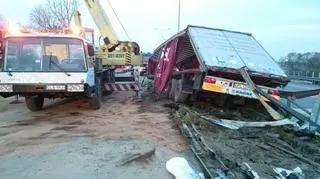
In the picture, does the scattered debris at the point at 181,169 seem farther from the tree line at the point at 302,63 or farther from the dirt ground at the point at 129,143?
the tree line at the point at 302,63

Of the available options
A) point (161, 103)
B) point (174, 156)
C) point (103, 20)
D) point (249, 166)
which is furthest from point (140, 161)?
point (103, 20)

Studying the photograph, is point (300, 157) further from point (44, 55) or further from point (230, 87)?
point (44, 55)

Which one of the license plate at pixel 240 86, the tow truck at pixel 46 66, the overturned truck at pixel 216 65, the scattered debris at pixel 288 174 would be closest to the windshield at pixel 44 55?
the tow truck at pixel 46 66

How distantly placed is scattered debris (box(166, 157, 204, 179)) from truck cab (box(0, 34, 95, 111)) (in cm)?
595

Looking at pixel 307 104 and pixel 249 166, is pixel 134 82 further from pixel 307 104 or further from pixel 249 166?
pixel 249 166

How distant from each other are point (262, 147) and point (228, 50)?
4.96 m

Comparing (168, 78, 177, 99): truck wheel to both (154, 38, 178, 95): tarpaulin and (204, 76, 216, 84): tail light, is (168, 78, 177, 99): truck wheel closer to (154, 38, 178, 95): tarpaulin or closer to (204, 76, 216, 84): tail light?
(154, 38, 178, 95): tarpaulin

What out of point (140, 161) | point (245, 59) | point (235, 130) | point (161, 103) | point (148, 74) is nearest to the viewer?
point (140, 161)

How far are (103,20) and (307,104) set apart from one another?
8.59m

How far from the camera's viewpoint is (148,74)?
22812 millimetres

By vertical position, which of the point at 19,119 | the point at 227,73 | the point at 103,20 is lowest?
the point at 19,119

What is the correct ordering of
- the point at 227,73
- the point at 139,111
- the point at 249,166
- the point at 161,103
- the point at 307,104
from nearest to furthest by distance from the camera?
the point at 249,166 → the point at 227,73 → the point at 139,111 → the point at 161,103 → the point at 307,104

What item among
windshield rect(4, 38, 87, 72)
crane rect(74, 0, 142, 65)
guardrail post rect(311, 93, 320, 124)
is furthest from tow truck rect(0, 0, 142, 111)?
guardrail post rect(311, 93, 320, 124)

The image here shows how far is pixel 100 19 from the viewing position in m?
19.4
